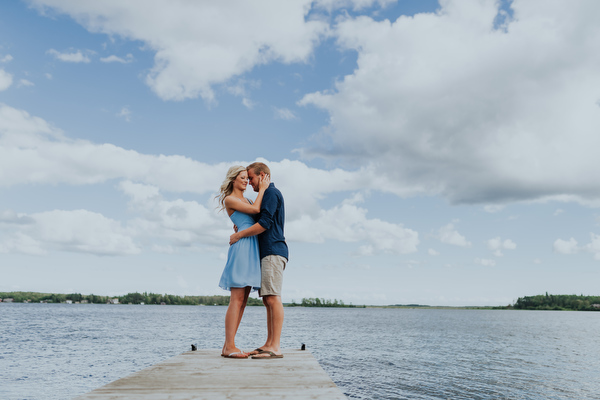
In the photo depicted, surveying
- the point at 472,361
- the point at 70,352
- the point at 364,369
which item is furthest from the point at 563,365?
the point at 70,352

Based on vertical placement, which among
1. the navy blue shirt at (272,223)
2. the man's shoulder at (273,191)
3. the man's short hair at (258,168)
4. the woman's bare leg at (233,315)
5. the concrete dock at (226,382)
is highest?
the man's short hair at (258,168)

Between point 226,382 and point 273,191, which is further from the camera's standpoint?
point 273,191

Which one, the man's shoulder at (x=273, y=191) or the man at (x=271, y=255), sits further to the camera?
the man's shoulder at (x=273, y=191)

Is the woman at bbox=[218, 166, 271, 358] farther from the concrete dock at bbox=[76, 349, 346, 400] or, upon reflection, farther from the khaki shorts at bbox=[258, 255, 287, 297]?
the concrete dock at bbox=[76, 349, 346, 400]

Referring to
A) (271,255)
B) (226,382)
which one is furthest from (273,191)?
(226,382)

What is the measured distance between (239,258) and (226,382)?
2163mm

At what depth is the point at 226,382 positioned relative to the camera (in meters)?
4.40

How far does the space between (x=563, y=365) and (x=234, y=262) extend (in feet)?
112

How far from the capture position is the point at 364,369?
85.1 feet

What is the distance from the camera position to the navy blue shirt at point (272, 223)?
6199 mm

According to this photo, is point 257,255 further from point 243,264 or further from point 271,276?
point 271,276

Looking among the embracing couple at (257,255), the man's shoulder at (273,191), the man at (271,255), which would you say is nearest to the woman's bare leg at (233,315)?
the embracing couple at (257,255)

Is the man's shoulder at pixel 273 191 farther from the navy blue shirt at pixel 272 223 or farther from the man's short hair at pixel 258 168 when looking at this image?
the man's short hair at pixel 258 168

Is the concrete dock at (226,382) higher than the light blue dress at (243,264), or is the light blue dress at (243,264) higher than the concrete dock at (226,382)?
the light blue dress at (243,264)
